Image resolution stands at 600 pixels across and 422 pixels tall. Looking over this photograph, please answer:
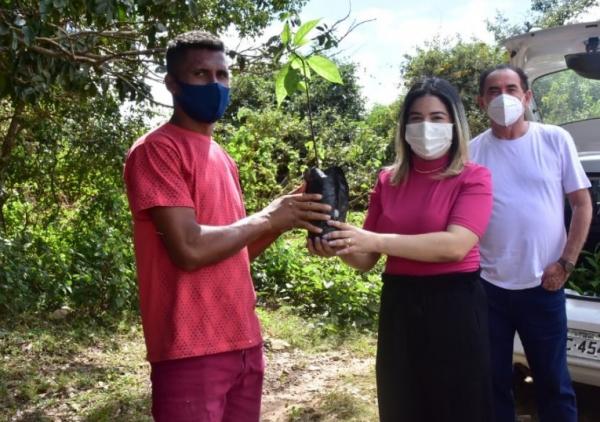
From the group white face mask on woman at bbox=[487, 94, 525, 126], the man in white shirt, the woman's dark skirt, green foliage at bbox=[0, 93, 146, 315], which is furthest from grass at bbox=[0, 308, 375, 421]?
white face mask on woman at bbox=[487, 94, 525, 126]

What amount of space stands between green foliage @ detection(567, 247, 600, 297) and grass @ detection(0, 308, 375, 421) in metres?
1.55

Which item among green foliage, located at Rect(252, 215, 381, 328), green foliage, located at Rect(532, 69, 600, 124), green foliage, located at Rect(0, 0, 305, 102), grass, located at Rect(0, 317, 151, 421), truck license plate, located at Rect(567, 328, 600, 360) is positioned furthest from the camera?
green foliage, located at Rect(252, 215, 381, 328)

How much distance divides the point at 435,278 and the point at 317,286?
4049 mm

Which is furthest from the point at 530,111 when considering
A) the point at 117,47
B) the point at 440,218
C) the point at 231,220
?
the point at 117,47

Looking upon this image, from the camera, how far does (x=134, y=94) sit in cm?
399

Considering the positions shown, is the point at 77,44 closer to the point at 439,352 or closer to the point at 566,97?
the point at 439,352

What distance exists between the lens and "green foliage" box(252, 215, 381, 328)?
5.90m

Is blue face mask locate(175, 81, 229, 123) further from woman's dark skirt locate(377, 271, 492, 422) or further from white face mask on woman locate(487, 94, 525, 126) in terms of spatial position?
white face mask on woman locate(487, 94, 525, 126)

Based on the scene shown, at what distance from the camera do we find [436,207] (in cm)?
226

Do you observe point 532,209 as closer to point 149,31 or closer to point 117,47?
point 149,31

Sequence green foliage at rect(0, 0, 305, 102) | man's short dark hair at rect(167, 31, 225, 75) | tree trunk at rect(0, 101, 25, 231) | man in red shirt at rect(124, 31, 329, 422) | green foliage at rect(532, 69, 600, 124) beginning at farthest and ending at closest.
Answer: tree trunk at rect(0, 101, 25, 231) < green foliage at rect(532, 69, 600, 124) < green foliage at rect(0, 0, 305, 102) < man's short dark hair at rect(167, 31, 225, 75) < man in red shirt at rect(124, 31, 329, 422)

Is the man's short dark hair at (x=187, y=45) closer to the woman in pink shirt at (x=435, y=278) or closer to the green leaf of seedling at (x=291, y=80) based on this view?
the green leaf of seedling at (x=291, y=80)

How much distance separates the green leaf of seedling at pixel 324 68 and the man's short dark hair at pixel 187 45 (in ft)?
1.27

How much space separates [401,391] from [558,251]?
3.71ft
